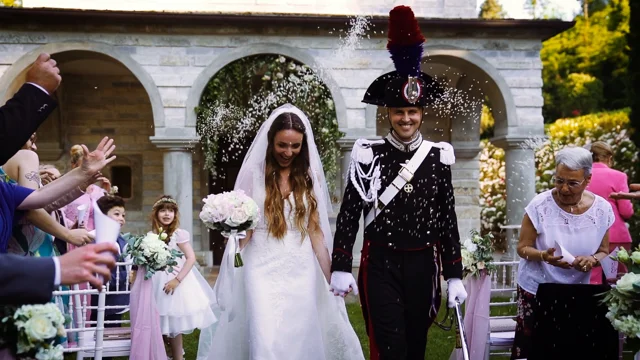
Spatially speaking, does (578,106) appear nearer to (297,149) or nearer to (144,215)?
(144,215)

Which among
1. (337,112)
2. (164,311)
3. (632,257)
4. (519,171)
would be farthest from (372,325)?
(519,171)

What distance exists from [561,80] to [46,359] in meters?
30.6

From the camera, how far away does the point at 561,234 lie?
4.52 m

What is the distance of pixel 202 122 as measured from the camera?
1155cm

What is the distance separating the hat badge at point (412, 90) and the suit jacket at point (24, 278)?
250cm

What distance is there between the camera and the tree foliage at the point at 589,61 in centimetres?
2741

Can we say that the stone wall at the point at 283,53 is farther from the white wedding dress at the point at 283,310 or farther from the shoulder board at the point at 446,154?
the shoulder board at the point at 446,154

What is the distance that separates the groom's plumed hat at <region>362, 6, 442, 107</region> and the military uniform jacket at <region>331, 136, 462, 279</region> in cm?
28

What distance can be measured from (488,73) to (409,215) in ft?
25.9

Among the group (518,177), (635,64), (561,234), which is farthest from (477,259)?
(635,64)

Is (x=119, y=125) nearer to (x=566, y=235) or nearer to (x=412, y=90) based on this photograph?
(x=412, y=90)

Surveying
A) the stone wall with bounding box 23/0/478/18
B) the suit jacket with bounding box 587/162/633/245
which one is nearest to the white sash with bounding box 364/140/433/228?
the suit jacket with bounding box 587/162/633/245

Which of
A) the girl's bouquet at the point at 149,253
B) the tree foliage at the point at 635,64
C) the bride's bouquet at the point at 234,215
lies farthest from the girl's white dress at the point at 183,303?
the tree foliage at the point at 635,64

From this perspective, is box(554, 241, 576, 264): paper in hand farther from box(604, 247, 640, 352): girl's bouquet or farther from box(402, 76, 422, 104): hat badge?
box(402, 76, 422, 104): hat badge
